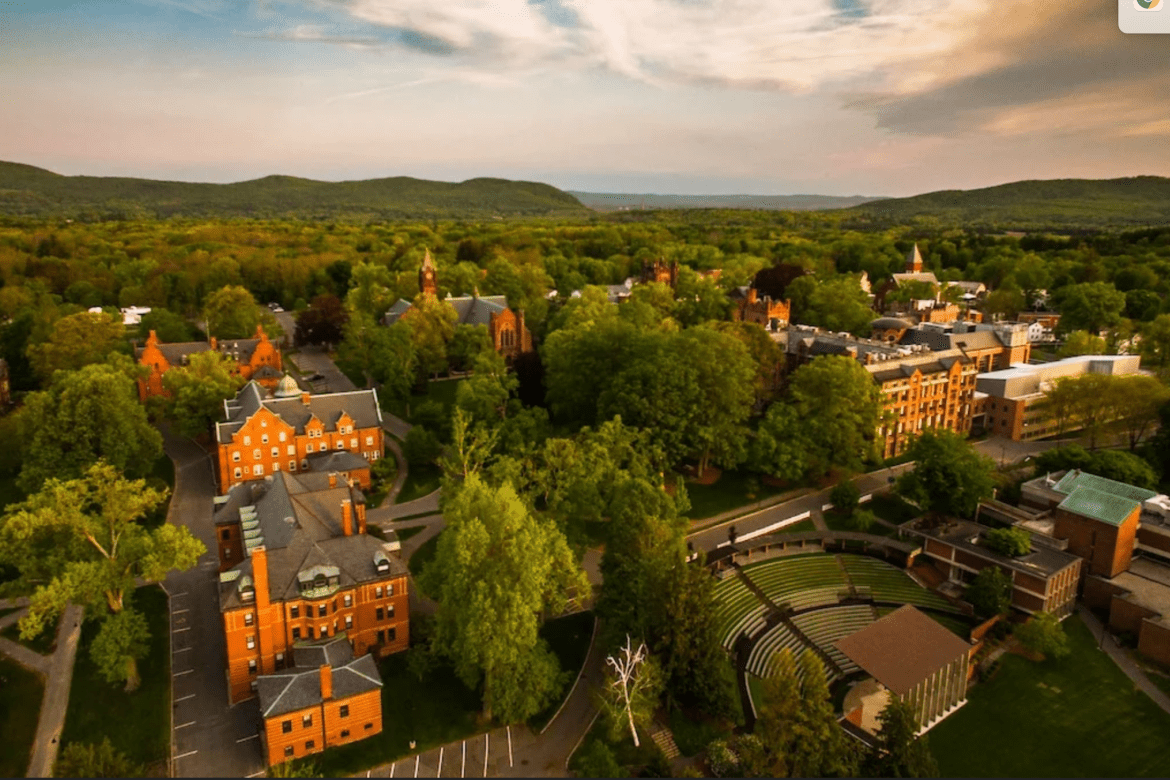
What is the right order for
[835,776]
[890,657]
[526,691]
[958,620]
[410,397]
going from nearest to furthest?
[835,776]
[526,691]
[890,657]
[958,620]
[410,397]

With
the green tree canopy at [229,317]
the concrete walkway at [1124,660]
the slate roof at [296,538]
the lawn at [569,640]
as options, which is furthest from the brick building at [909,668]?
the green tree canopy at [229,317]

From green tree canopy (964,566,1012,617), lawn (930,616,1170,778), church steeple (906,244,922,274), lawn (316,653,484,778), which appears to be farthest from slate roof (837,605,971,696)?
church steeple (906,244,922,274)

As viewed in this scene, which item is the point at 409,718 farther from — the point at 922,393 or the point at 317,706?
the point at 922,393

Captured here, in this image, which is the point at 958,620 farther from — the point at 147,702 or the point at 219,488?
the point at 219,488

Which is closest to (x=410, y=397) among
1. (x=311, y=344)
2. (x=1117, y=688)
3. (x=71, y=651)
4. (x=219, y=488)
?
(x=219, y=488)

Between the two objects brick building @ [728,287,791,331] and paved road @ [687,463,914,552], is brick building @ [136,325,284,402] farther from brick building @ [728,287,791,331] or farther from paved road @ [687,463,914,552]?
brick building @ [728,287,791,331]

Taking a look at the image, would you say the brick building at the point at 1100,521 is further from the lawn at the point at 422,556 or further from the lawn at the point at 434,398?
the lawn at the point at 434,398

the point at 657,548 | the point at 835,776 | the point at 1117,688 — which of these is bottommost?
the point at 1117,688
